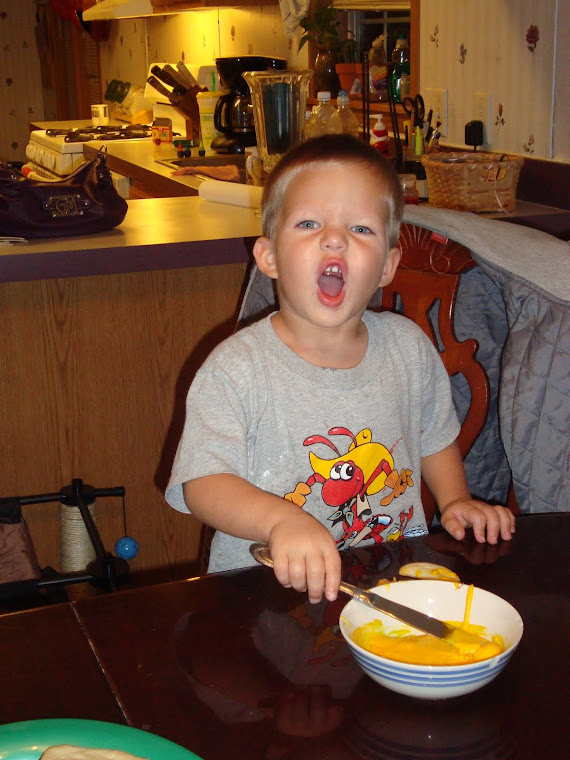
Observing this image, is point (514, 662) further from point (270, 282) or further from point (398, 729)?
point (270, 282)

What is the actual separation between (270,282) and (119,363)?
0.74 meters

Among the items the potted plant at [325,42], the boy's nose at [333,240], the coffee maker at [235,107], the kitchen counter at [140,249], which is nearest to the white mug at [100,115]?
the coffee maker at [235,107]

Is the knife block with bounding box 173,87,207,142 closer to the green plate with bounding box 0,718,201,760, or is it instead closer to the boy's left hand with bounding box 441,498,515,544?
the boy's left hand with bounding box 441,498,515,544

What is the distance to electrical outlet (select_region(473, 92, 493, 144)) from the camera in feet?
7.89

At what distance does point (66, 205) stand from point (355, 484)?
1.18m

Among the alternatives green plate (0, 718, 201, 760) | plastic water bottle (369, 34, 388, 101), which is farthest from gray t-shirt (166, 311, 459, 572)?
plastic water bottle (369, 34, 388, 101)

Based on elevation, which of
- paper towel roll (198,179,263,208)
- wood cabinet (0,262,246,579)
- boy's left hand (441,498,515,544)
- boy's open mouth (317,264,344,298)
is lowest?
wood cabinet (0,262,246,579)

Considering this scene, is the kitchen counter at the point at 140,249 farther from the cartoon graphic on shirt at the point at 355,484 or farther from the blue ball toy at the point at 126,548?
the cartoon graphic on shirt at the point at 355,484

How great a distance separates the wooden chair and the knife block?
2.87 meters

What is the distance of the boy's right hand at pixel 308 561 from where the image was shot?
Answer: 78 centimetres

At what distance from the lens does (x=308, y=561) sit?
0.79m

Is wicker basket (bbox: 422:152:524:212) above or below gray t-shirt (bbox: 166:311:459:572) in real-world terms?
above

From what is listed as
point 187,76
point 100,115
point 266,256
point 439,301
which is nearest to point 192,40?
point 100,115

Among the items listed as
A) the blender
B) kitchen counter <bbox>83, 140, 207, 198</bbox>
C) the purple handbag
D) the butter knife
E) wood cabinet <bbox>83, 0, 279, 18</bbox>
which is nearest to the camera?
the butter knife
